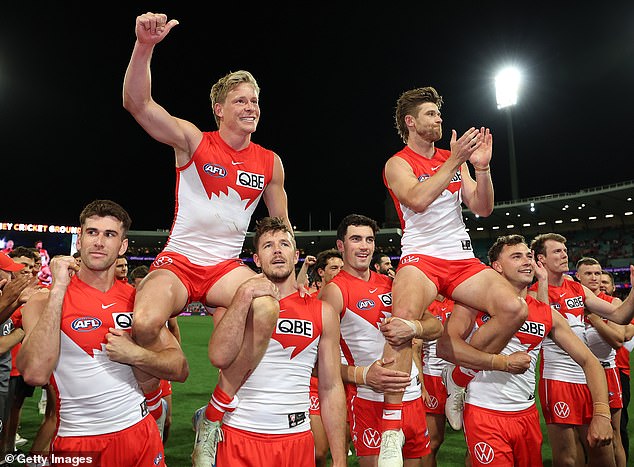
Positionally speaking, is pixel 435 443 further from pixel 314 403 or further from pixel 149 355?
pixel 149 355

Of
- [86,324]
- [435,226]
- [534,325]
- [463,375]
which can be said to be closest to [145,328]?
[86,324]

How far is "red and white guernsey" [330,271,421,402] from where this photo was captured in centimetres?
506

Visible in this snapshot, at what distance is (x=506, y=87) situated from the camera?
39.3 meters

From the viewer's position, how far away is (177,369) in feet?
12.2

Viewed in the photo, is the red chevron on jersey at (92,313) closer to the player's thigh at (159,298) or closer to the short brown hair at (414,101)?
the player's thigh at (159,298)

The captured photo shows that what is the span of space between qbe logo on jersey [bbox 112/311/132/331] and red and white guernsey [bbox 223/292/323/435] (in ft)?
3.39

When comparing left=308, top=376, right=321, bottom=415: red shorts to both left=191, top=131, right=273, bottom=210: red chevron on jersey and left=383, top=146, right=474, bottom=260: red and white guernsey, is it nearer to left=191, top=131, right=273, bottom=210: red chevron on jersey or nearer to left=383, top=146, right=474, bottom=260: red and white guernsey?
left=383, top=146, right=474, bottom=260: red and white guernsey

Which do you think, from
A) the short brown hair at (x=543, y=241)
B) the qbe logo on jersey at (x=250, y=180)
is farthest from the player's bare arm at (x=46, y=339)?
the short brown hair at (x=543, y=241)

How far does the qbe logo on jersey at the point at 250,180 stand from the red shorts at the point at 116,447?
2123 millimetres

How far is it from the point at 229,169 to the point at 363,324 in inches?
82.0

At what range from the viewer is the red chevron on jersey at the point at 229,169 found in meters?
4.30

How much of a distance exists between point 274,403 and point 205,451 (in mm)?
593

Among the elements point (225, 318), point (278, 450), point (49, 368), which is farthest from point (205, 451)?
point (49, 368)

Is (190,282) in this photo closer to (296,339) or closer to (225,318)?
(225,318)
